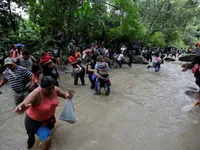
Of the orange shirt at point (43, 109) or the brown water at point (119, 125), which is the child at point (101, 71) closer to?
the brown water at point (119, 125)

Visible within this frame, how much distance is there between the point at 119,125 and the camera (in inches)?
201

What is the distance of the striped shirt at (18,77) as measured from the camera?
4.40 meters

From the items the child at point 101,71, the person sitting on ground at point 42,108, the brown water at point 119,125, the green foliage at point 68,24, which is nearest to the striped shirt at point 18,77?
the brown water at point 119,125

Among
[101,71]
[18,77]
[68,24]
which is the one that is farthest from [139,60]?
[18,77]

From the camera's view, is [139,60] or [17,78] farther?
[139,60]

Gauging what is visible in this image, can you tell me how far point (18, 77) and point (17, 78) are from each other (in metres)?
0.03

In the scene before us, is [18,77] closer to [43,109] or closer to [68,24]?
[43,109]

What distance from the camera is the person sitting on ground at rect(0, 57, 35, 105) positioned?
4.37m

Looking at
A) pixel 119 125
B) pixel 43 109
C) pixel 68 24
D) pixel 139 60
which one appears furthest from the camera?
pixel 139 60

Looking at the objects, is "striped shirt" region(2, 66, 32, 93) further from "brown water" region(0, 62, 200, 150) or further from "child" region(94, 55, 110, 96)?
"child" region(94, 55, 110, 96)

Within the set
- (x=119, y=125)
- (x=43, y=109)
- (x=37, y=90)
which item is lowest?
(x=119, y=125)

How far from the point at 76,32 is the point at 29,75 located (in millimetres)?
14913

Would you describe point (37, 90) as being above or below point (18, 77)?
above

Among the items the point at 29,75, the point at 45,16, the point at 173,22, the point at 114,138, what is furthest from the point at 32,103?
the point at 173,22
